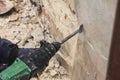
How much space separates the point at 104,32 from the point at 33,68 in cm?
45

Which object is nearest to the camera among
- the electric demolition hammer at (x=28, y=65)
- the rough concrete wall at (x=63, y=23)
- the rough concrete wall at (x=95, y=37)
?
the rough concrete wall at (x=95, y=37)

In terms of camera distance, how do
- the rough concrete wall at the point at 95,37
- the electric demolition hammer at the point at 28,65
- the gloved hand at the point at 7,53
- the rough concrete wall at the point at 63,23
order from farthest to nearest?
the rough concrete wall at the point at 63,23 → the gloved hand at the point at 7,53 → the electric demolition hammer at the point at 28,65 → the rough concrete wall at the point at 95,37

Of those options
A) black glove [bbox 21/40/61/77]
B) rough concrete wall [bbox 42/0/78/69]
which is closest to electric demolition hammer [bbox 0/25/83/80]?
black glove [bbox 21/40/61/77]

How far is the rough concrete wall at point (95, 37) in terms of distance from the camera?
4.85ft

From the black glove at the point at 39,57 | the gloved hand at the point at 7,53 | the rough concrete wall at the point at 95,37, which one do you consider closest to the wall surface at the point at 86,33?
the rough concrete wall at the point at 95,37

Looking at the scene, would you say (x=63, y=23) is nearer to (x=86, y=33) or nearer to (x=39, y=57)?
(x=86, y=33)

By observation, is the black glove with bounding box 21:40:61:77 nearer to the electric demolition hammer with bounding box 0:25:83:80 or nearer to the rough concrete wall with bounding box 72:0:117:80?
the electric demolition hammer with bounding box 0:25:83:80

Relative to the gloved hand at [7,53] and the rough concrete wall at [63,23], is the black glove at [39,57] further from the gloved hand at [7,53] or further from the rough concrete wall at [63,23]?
the rough concrete wall at [63,23]

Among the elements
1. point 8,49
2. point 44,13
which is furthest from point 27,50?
point 44,13

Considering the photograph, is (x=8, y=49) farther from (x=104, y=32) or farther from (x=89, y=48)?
(x=104, y=32)

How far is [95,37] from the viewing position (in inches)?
66.3

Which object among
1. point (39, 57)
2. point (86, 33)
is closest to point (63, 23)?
point (86, 33)

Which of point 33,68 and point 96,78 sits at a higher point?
point 33,68

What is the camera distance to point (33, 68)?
1722 millimetres
